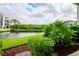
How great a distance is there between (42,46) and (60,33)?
0.26 meters

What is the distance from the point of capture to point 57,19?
2.41 m

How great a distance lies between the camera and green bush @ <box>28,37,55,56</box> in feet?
7.75

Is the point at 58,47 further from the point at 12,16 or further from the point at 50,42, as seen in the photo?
the point at 12,16

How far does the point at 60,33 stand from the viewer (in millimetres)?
2410

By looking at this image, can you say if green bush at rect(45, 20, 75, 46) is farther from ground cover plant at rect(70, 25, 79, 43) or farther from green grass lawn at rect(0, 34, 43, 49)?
green grass lawn at rect(0, 34, 43, 49)

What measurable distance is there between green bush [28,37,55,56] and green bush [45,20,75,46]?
0.22 ft

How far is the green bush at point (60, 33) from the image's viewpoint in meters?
2.40

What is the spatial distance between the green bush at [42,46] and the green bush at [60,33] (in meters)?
0.07

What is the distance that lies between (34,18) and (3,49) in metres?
0.50

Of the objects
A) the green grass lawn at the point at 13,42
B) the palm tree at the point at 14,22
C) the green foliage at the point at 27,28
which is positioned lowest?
the green grass lawn at the point at 13,42

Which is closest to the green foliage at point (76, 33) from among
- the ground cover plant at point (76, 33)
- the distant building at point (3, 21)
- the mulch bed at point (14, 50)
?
the ground cover plant at point (76, 33)

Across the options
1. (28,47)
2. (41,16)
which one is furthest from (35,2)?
(28,47)

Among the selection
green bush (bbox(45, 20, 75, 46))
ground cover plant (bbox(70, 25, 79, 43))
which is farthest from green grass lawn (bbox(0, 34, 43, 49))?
ground cover plant (bbox(70, 25, 79, 43))

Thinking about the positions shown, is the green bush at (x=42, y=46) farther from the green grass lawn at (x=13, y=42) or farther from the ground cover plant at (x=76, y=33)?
the ground cover plant at (x=76, y=33)
